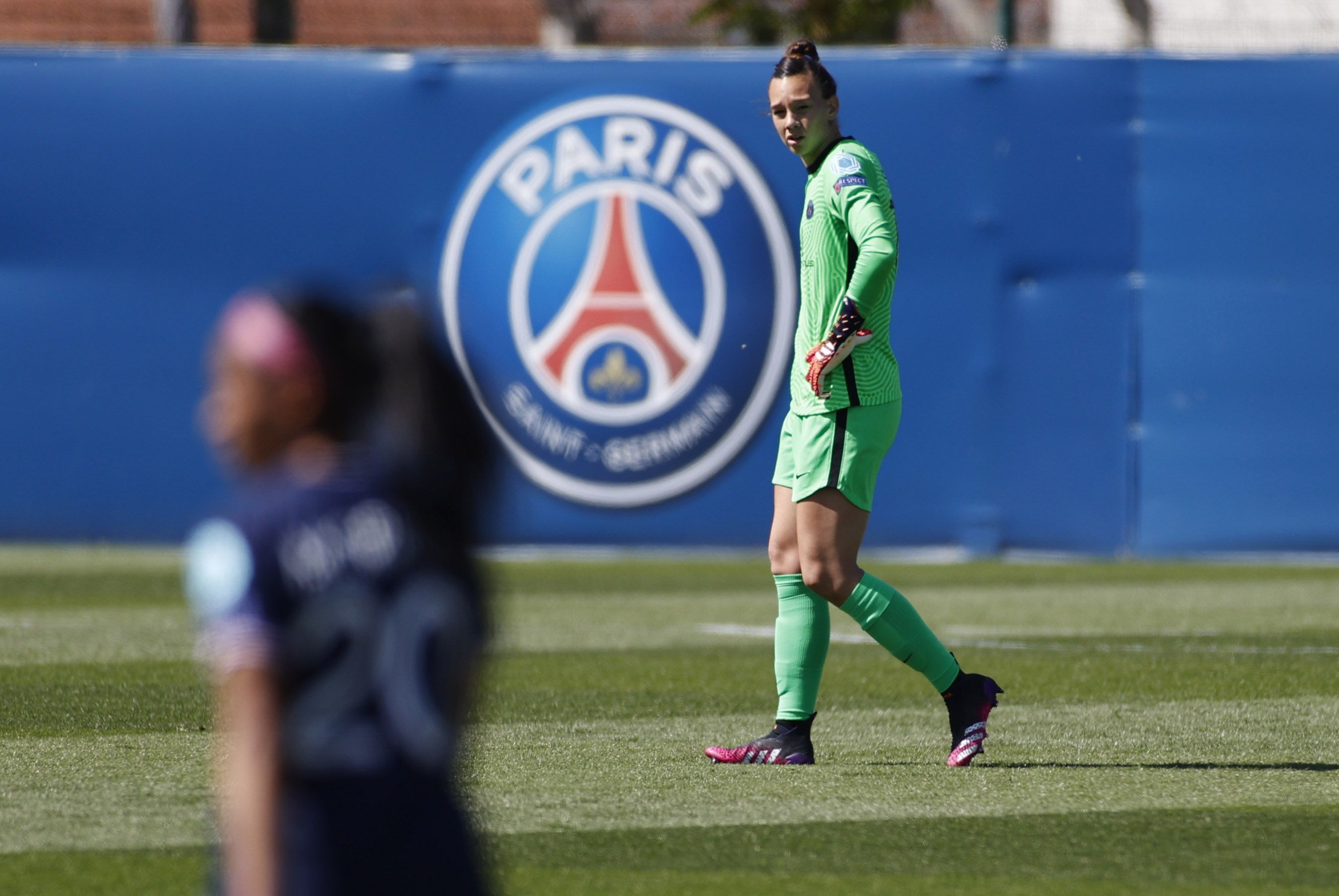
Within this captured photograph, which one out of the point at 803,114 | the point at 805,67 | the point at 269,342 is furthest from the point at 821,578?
the point at 269,342

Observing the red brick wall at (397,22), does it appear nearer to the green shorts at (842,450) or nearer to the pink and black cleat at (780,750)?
the green shorts at (842,450)

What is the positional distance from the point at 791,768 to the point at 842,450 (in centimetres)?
91

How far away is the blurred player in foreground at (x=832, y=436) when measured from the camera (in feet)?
20.5

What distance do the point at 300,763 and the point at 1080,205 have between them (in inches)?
441

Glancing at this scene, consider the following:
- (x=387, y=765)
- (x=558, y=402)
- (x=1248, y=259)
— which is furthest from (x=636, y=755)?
(x=1248, y=259)

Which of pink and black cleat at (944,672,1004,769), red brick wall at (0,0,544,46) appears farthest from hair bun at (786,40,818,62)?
red brick wall at (0,0,544,46)

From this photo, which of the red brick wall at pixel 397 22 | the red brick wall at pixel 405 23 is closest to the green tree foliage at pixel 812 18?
the red brick wall at pixel 397 22

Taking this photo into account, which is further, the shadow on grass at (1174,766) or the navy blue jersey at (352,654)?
the shadow on grass at (1174,766)

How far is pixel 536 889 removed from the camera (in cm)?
471

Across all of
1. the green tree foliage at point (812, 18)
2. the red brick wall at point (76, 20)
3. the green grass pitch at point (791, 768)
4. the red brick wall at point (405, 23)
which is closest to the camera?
the green grass pitch at point (791, 768)

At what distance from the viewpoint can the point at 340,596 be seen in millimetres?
2576

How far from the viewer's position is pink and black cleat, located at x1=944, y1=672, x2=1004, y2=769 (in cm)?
632

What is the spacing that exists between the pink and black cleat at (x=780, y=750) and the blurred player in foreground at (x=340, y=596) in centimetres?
371

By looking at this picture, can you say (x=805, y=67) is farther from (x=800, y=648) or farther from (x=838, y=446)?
(x=800, y=648)
